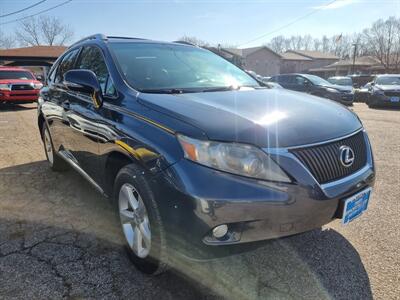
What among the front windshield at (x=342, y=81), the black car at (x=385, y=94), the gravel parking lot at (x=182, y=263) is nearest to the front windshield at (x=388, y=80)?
the black car at (x=385, y=94)

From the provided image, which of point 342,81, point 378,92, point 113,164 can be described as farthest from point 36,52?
point 113,164

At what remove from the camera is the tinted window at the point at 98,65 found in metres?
2.82

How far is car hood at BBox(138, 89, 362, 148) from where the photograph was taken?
1.99 metres

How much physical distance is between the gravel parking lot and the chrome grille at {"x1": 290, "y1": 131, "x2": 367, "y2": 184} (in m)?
0.54

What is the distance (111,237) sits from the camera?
2961 millimetres

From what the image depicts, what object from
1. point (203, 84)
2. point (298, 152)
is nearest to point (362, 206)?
point (298, 152)

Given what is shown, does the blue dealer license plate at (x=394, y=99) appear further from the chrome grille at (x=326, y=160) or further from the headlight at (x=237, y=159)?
the headlight at (x=237, y=159)

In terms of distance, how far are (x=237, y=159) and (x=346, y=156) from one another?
0.81 m

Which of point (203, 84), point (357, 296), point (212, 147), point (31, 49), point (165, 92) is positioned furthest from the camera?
point (31, 49)

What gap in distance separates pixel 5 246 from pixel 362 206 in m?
2.87

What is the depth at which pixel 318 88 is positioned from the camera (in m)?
13.9

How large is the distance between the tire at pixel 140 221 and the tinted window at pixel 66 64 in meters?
2.11

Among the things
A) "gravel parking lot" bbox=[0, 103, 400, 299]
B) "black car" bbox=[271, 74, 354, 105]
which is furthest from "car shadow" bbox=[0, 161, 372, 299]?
"black car" bbox=[271, 74, 354, 105]

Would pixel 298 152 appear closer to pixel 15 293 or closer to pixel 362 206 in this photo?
pixel 362 206
